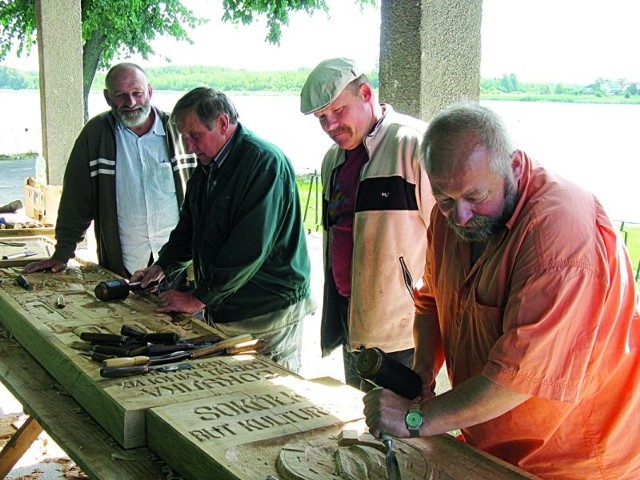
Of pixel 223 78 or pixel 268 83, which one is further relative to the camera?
pixel 223 78

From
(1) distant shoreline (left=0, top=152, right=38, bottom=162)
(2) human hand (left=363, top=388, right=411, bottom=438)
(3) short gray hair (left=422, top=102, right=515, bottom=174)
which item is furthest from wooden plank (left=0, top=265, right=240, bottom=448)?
(1) distant shoreline (left=0, top=152, right=38, bottom=162)

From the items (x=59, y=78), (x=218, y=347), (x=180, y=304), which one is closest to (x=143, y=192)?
(x=180, y=304)

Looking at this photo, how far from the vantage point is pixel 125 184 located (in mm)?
4191

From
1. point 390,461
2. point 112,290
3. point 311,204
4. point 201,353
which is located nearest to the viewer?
point 390,461

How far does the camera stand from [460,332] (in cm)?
209

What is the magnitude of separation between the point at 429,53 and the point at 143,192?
69.2 inches

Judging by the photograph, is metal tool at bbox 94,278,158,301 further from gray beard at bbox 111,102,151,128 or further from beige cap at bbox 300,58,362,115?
beige cap at bbox 300,58,362,115

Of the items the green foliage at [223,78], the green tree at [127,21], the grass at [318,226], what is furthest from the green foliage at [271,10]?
the green foliage at [223,78]

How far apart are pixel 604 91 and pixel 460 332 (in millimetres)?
10390

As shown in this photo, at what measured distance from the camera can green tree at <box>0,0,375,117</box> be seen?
48.0 feet

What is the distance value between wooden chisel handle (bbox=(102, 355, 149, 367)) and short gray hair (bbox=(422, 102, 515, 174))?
1226 mm

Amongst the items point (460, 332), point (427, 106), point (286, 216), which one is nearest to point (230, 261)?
point (286, 216)

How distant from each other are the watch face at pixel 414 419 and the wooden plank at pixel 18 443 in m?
2.20

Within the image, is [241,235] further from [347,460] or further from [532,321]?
[532,321]
